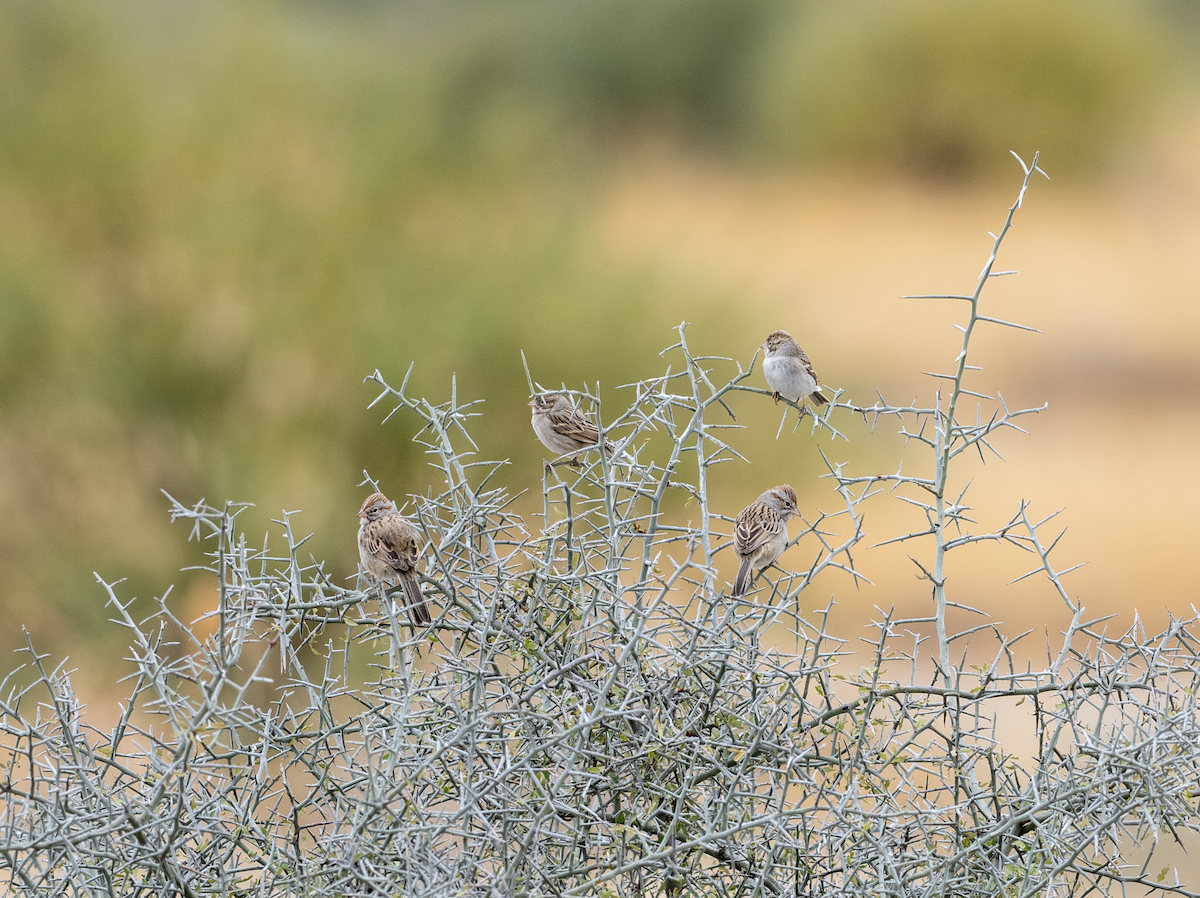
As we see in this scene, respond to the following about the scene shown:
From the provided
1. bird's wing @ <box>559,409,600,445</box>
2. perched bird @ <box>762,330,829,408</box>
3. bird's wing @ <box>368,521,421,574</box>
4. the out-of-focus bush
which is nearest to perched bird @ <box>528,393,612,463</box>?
bird's wing @ <box>559,409,600,445</box>

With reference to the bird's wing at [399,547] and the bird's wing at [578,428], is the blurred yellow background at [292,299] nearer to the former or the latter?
the bird's wing at [578,428]

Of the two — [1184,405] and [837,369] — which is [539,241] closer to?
[837,369]

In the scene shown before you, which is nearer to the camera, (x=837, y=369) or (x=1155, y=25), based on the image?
(x=837, y=369)

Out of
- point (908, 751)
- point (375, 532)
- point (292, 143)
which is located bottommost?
point (908, 751)

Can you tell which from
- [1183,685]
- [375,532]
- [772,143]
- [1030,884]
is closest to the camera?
[1030,884]

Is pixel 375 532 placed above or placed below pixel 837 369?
below

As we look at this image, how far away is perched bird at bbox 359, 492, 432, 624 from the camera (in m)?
2.86

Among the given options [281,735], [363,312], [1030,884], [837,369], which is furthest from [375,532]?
[837,369]

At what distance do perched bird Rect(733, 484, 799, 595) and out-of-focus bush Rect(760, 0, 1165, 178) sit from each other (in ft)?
67.6

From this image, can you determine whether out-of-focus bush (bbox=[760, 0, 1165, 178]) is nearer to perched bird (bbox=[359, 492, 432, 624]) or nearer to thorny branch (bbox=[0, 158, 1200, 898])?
perched bird (bbox=[359, 492, 432, 624])

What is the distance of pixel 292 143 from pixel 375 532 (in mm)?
7798

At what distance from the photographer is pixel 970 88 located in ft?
76.4

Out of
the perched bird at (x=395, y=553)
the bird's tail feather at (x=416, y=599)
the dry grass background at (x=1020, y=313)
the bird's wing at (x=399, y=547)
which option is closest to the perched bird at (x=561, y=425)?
the perched bird at (x=395, y=553)

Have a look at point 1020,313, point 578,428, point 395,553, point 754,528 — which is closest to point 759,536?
point 754,528
